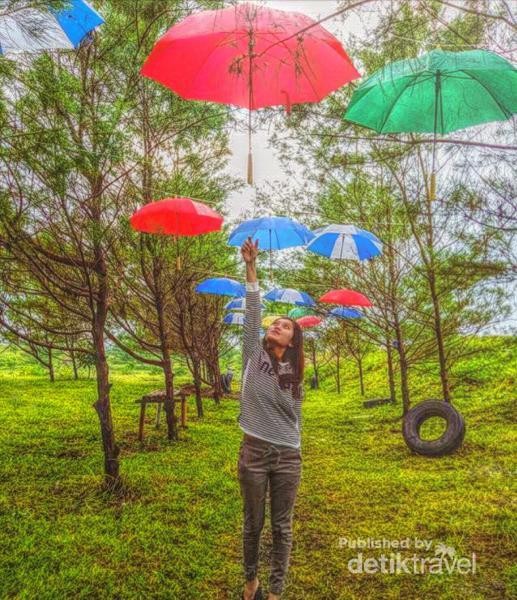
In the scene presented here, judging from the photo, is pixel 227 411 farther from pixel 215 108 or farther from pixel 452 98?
pixel 452 98

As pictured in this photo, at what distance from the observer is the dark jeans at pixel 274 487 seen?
8.67ft

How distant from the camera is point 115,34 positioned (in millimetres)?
4625

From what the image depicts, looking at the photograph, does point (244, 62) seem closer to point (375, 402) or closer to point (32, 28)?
point (32, 28)

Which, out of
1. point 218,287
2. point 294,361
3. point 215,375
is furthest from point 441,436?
point 215,375

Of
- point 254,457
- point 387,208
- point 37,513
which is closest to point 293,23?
point 254,457

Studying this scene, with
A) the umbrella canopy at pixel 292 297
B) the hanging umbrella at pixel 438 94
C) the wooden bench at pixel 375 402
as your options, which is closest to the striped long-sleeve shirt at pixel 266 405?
the hanging umbrella at pixel 438 94

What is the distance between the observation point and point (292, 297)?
1018 centimetres

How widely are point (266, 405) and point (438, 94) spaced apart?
253 centimetres

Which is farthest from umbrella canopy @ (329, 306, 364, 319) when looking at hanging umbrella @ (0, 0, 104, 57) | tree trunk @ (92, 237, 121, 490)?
hanging umbrella @ (0, 0, 104, 57)

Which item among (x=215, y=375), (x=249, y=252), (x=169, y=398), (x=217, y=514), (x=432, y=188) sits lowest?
(x=217, y=514)

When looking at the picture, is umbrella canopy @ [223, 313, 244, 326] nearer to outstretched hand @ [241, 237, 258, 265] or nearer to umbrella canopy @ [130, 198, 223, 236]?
umbrella canopy @ [130, 198, 223, 236]

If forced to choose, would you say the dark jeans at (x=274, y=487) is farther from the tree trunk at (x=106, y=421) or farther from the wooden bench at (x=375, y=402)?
the wooden bench at (x=375, y=402)

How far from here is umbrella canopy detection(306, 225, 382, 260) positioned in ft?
22.9

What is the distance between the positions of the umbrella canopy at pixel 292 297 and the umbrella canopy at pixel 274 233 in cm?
239
